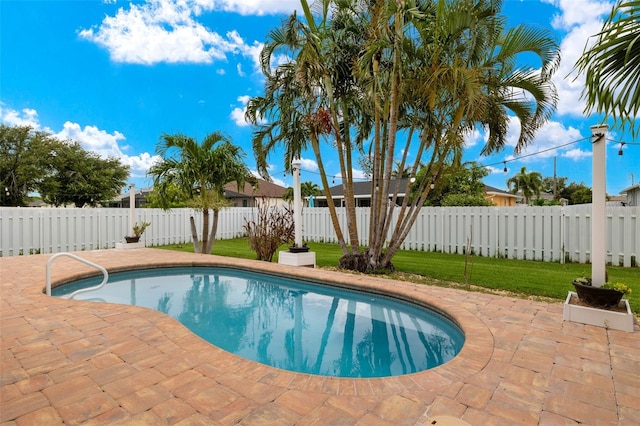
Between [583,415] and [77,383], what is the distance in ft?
12.8

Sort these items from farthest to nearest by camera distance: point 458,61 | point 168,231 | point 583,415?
point 168,231
point 458,61
point 583,415

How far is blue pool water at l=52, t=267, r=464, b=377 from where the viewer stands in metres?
4.23

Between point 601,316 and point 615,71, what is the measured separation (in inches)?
114

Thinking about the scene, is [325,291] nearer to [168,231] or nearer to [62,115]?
[168,231]

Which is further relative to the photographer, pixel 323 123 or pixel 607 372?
pixel 323 123

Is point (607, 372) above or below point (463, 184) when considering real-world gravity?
below

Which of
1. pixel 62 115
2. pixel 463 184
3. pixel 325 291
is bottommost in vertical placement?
pixel 325 291

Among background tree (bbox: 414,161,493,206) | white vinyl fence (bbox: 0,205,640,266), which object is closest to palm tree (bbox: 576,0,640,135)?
white vinyl fence (bbox: 0,205,640,266)

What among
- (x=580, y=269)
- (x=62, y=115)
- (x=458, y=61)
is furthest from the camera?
(x=62, y=115)

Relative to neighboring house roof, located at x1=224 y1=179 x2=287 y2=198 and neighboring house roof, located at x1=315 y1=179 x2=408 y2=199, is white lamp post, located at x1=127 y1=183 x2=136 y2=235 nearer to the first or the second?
neighboring house roof, located at x1=315 y1=179 x2=408 y2=199

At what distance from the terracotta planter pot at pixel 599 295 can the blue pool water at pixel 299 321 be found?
164 centimetres

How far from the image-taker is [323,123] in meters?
8.54

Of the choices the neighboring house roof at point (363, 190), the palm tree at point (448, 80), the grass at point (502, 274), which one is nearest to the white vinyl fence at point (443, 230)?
the grass at point (502, 274)

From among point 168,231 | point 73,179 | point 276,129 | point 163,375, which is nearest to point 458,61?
point 276,129
